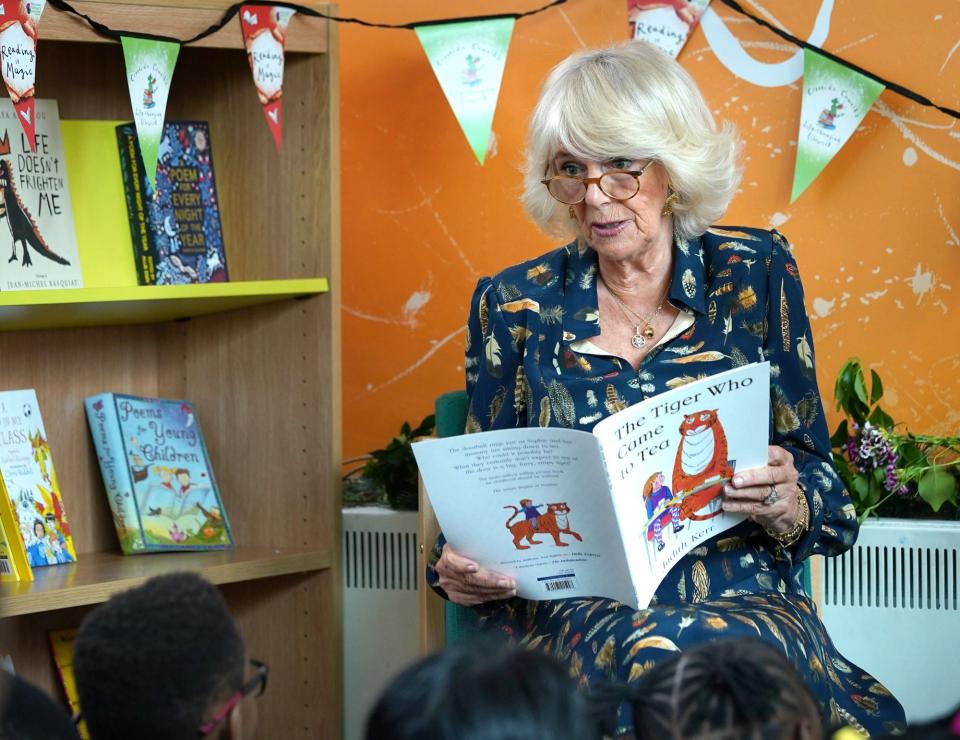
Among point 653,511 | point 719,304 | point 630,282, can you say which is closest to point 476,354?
point 630,282

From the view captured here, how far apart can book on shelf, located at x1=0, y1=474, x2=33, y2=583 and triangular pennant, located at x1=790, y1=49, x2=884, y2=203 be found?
132cm

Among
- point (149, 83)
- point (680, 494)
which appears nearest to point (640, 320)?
point (680, 494)

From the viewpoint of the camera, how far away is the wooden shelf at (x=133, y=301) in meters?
1.72

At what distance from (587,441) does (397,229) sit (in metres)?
1.08

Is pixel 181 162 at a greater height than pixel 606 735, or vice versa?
pixel 181 162

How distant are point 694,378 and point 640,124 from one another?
13.3 inches

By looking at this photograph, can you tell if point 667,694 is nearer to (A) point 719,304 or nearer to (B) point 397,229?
(A) point 719,304

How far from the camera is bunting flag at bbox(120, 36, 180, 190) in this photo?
5.72 ft

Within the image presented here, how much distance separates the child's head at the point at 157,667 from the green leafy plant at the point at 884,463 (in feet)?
4.13

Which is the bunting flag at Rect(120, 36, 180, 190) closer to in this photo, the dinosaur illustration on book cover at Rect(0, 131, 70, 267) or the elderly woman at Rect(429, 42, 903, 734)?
the dinosaur illustration on book cover at Rect(0, 131, 70, 267)

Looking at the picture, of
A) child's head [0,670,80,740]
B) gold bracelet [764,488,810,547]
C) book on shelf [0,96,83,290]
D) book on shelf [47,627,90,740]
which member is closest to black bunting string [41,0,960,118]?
book on shelf [0,96,83,290]

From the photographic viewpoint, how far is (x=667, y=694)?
818mm

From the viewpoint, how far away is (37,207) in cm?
189

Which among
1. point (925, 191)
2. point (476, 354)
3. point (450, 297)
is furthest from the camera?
point (450, 297)
